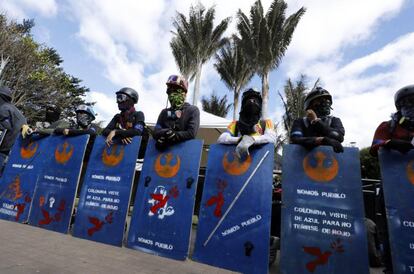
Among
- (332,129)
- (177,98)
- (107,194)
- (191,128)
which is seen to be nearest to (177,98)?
(177,98)

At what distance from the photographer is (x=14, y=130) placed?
529cm

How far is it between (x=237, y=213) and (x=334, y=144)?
1.33m

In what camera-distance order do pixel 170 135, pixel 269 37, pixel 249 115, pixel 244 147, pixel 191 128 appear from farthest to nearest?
1. pixel 269 37
2. pixel 191 128
3. pixel 249 115
4. pixel 170 135
5. pixel 244 147

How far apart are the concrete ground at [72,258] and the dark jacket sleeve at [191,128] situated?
60.8 inches

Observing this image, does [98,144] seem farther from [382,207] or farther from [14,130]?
[382,207]

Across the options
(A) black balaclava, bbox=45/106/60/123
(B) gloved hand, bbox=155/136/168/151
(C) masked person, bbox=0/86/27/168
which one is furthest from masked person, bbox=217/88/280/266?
(C) masked person, bbox=0/86/27/168

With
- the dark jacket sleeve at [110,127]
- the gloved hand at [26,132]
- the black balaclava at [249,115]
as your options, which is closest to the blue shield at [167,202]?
the black balaclava at [249,115]

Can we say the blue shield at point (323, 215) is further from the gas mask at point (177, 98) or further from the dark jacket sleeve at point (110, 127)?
the dark jacket sleeve at point (110, 127)

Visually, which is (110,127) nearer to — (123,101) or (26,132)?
(123,101)

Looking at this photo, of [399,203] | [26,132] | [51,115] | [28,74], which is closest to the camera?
[399,203]

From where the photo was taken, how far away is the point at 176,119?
409cm

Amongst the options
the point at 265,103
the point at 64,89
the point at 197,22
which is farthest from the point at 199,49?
the point at 64,89

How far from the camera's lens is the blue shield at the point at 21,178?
4.45 m

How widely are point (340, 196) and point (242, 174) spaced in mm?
1073
